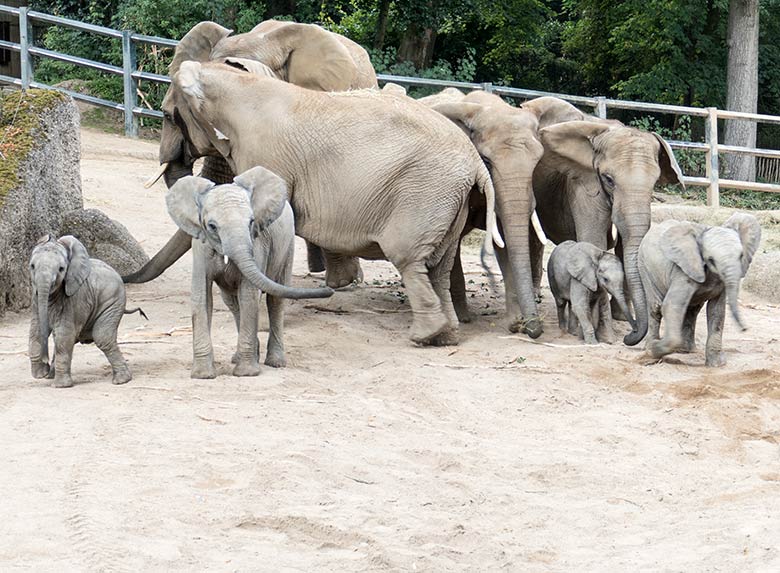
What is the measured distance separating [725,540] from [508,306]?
507 cm

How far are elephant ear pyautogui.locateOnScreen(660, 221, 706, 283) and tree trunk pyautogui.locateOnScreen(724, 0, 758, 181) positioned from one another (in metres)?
12.6

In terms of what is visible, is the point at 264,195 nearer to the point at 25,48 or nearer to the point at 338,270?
the point at 338,270

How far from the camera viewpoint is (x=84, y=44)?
73.9 feet

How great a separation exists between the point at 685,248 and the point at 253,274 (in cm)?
303

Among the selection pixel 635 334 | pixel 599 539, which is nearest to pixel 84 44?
pixel 635 334

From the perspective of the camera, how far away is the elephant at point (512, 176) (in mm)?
10273

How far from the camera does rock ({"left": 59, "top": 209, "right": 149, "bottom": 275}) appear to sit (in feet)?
36.3

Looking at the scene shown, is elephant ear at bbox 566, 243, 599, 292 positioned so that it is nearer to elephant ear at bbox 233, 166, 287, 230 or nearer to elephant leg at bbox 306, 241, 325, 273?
elephant ear at bbox 233, 166, 287, 230

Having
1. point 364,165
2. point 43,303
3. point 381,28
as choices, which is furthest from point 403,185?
point 381,28

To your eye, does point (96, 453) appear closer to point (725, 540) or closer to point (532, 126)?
point (725, 540)

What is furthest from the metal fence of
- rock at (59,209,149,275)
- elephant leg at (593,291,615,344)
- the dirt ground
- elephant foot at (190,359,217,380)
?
elephant foot at (190,359,217,380)

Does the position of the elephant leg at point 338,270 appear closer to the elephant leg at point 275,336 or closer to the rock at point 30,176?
the rock at point 30,176

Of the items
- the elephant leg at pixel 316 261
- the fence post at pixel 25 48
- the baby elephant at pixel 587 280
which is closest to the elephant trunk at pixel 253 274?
the baby elephant at pixel 587 280

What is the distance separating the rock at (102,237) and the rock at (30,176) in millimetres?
122
